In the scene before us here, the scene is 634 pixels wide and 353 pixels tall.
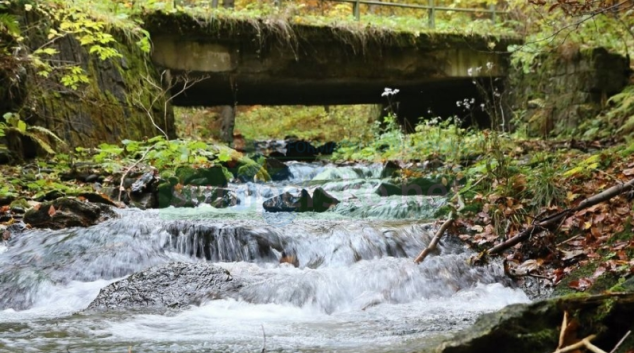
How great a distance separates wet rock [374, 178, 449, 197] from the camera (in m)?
7.12

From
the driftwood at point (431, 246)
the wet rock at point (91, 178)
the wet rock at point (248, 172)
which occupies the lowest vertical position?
the driftwood at point (431, 246)

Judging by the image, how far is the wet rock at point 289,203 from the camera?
670cm

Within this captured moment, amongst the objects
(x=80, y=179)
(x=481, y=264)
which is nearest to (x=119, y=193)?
(x=80, y=179)

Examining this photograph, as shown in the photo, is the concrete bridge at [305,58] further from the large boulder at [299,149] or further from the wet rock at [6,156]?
the wet rock at [6,156]

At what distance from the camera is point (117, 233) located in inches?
193

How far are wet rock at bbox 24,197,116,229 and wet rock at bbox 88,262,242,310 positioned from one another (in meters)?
1.77

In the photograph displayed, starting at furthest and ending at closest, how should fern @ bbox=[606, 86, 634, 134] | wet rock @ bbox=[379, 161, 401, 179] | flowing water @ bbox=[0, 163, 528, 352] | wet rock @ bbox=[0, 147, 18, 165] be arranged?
1. wet rock @ bbox=[379, 161, 401, 179]
2. fern @ bbox=[606, 86, 634, 134]
3. wet rock @ bbox=[0, 147, 18, 165]
4. flowing water @ bbox=[0, 163, 528, 352]

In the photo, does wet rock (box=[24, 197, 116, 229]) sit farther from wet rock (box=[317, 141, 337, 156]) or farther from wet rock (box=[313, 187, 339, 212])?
wet rock (box=[317, 141, 337, 156])

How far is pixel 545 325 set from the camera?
1.84 m

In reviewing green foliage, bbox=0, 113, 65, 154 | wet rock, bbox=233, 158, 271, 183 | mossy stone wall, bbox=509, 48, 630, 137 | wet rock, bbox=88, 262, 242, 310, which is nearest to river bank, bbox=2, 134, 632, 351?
wet rock, bbox=88, 262, 242, 310

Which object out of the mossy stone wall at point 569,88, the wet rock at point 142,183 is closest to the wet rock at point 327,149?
the mossy stone wall at point 569,88

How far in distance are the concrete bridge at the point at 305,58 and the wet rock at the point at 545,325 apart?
339 inches

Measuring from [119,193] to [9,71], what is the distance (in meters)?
1.88

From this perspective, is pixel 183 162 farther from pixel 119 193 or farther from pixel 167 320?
pixel 167 320
